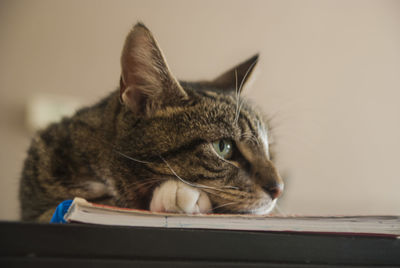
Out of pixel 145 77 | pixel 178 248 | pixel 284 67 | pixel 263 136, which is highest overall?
pixel 284 67

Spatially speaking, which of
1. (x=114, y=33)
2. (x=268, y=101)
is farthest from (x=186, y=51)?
(x=268, y=101)

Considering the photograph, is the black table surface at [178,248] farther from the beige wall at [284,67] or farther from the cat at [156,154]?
the beige wall at [284,67]

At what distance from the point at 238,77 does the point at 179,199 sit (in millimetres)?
554

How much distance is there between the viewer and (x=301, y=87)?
158 centimetres

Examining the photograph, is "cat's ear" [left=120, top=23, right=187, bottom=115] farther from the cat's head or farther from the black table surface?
the black table surface

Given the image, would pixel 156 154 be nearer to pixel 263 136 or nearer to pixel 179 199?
pixel 179 199

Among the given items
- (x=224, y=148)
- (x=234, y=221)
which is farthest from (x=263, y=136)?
(x=234, y=221)

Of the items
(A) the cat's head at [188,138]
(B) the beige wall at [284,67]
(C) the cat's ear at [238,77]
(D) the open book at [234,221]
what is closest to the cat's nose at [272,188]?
(A) the cat's head at [188,138]

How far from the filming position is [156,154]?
691 millimetres

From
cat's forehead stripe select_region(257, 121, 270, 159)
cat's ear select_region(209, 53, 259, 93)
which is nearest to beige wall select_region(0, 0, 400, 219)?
cat's ear select_region(209, 53, 259, 93)

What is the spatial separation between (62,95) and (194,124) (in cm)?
100

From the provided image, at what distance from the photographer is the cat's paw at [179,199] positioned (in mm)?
594

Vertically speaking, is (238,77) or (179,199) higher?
(238,77)

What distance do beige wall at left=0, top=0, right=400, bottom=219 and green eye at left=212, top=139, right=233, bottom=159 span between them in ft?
2.37
